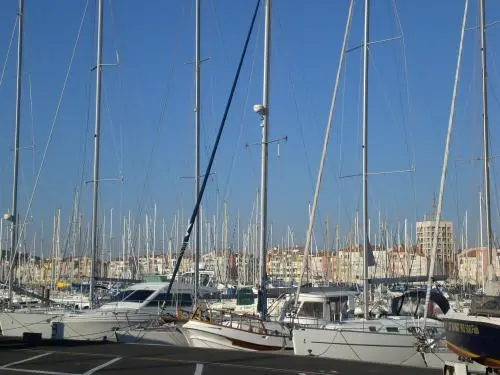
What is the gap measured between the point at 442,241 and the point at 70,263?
29.7 m

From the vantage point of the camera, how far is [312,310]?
82.7ft

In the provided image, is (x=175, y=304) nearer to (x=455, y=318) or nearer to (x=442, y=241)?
(x=455, y=318)

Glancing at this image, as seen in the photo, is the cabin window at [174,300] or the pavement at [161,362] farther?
the cabin window at [174,300]

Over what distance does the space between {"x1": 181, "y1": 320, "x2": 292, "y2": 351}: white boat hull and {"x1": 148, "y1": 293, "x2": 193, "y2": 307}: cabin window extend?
5.98 m

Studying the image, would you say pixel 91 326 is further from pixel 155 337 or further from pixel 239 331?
pixel 239 331

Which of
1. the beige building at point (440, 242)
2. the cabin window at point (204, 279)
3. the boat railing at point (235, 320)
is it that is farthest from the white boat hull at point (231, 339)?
the beige building at point (440, 242)

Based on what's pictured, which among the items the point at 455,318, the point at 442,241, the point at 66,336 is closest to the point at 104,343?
the point at 66,336

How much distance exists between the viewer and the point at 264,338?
72.3 feet

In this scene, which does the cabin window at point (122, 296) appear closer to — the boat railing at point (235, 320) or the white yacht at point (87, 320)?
the white yacht at point (87, 320)

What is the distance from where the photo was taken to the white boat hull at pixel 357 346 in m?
19.8

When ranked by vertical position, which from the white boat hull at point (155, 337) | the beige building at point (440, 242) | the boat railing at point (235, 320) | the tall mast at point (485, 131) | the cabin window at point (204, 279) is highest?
the tall mast at point (485, 131)

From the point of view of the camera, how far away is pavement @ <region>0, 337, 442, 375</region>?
1578cm

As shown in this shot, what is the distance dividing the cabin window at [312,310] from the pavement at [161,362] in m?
5.45

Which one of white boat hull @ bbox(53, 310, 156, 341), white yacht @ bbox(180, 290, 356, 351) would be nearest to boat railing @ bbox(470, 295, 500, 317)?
white yacht @ bbox(180, 290, 356, 351)
